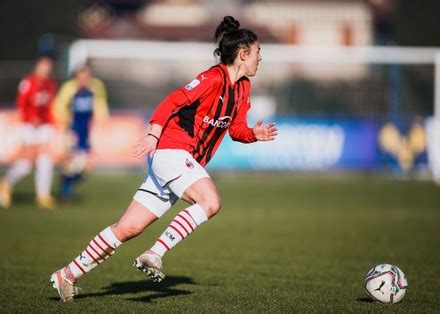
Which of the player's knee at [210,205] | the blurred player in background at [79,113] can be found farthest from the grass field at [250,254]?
the player's knee at [210,205]

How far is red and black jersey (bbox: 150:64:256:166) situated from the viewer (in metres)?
6.99

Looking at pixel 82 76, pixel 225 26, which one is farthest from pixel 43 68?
pixel 225 26

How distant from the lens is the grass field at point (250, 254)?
7520 mm

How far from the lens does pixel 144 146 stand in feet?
22.2

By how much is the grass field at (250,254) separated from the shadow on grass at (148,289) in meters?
0.01

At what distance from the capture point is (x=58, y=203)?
56.2ft

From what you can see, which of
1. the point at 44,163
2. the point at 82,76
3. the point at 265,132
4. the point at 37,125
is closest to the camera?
the point at 265,132

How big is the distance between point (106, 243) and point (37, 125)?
960cm

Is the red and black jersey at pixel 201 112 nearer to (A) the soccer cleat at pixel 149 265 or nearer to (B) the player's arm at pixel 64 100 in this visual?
(A) the soccer cleat at pixel 149 265

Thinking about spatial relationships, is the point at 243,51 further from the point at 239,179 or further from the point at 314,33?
the point at 314,33

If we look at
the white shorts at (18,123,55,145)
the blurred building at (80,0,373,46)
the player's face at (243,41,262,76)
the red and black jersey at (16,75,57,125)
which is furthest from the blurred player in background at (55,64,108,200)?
the blurred building at (80,0,373,46)

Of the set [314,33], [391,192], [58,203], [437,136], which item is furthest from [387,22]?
[58,203]

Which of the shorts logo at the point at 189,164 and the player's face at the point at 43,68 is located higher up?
the player's face at the point at 43,68

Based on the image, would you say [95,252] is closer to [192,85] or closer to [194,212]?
[194,212]
